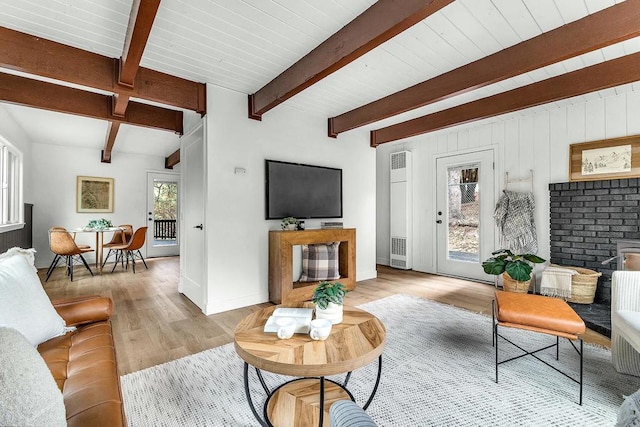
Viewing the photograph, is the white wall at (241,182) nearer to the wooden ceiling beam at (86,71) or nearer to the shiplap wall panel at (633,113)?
the wooden ceiling beam at (86,71)

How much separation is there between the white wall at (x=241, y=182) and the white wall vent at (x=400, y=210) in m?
1.99

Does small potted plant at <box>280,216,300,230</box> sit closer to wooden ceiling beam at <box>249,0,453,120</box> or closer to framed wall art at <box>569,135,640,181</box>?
wooden ceiling beam at <box>249,0,453,120</box>

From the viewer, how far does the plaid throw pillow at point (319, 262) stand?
388cm

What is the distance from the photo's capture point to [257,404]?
1636mm

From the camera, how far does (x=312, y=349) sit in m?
1.35

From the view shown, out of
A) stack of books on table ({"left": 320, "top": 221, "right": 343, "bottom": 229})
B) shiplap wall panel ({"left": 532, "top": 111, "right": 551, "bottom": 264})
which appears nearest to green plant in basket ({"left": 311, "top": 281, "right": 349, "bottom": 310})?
stack of books on table ({"left": 320, "top": 221, "right": 343, "bottom": 229})

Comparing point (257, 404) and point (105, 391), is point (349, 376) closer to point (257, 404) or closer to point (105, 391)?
point (257, 404)

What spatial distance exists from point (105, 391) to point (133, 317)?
2.24 meters

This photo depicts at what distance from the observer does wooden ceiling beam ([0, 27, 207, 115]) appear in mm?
2184

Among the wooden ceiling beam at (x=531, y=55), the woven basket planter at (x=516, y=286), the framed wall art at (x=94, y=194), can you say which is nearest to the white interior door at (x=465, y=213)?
the woven basket planter at (x=516, y=286)

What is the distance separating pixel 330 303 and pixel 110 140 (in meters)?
5.13

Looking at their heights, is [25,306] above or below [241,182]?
below

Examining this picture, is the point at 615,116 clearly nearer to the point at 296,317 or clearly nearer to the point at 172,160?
the point at 296,317

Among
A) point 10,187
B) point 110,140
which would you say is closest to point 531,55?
point 110,140
